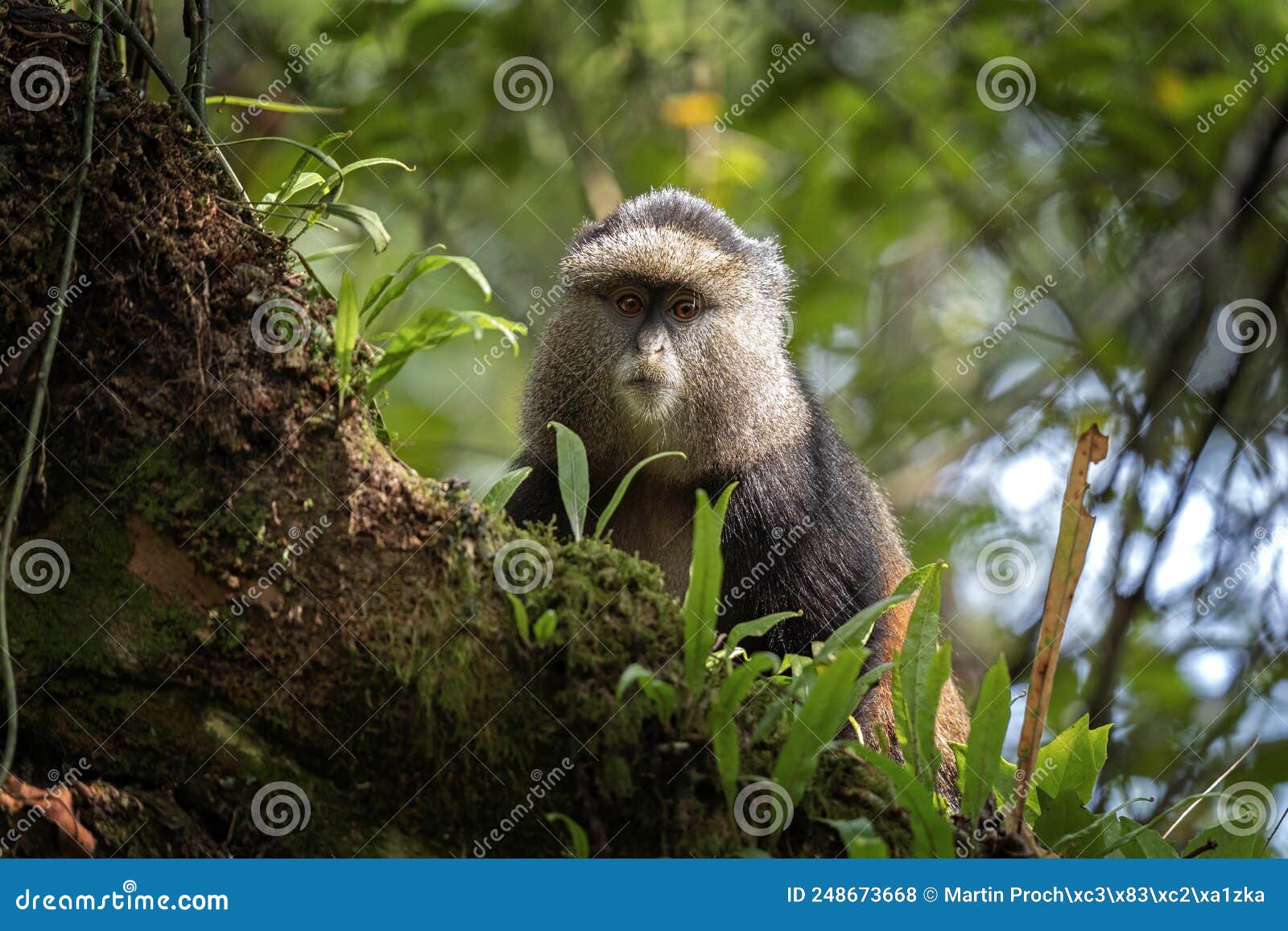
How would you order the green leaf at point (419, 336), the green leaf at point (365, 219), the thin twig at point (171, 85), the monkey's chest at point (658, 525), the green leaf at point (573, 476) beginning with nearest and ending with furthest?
the green leaf at point (419, 336) → the thin twig at point (171, 85) → the green leaf at point (365, 219) → the green leaf at point (573, 476) → the monkey's chest at point (658, 525)

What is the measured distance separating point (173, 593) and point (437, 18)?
20.6ft

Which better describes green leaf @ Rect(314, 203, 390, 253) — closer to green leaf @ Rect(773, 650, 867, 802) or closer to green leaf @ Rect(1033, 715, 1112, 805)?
green leaf @ Rect(773, 650, 867, 802)

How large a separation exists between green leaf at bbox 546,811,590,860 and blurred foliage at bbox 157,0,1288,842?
14.5 feet

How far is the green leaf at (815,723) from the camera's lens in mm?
3250

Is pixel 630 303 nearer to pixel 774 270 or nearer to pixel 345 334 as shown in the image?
pixel 774 270

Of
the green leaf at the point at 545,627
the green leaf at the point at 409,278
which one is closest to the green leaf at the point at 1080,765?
the green leaf at the point at 545,627

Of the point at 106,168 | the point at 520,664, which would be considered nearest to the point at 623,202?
the point at 106,168

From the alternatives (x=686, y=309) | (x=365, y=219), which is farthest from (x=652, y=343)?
(x=365, y=219)

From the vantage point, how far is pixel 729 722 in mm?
3188

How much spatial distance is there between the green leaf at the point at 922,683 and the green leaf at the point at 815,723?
429 mm

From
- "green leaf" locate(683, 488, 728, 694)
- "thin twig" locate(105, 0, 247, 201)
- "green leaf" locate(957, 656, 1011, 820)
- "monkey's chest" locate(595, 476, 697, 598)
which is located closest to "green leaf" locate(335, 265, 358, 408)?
"thin twig" locate(105, 0, 247, 201)

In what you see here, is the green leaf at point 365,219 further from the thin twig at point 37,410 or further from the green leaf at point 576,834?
the green leaf at point 576,834

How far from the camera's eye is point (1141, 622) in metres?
9.18

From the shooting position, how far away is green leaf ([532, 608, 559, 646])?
320 centimetres
